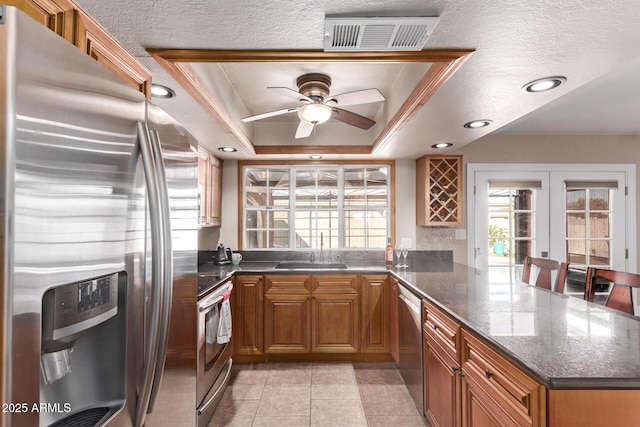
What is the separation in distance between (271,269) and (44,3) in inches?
107

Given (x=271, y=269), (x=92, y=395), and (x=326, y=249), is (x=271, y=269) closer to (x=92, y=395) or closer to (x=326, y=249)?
(x=326, y=249)

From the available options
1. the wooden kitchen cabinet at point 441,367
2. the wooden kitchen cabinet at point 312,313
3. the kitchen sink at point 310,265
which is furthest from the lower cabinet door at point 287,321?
the wooden kitchen cabinet at point 441,367

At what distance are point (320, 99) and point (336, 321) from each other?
6.75 feet

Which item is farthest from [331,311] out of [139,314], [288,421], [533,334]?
[139,314]

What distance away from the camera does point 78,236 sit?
730mm

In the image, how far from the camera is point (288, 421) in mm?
2342

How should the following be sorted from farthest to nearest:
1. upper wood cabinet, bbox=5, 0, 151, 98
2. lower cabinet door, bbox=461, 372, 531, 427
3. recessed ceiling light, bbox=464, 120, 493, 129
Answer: recessed ceiling light, bbox=464, 120, 493, 129
lower cabinet door, bbox=461, 372, 531, 427
upper wood cabinet, bbox=5, 0, 151, 98

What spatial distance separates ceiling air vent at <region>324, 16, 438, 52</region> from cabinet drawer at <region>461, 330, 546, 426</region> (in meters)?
1.25

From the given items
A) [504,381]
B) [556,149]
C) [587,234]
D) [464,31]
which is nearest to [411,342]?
[504,381]

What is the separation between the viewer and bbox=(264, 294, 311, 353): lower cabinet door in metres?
3.30

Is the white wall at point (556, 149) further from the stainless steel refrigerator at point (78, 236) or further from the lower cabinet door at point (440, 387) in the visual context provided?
the stainless steel refrigerator at point (78, 236)

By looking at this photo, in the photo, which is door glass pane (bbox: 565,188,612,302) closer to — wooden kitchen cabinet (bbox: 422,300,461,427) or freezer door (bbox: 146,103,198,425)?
wooden kitchen cabinet (bbox: 422,300,461,427)

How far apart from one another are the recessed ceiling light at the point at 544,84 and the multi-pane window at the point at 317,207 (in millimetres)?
2198

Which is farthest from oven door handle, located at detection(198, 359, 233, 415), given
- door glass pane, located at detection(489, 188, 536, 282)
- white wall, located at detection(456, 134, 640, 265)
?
white wall, located at detection(456, 134, 640, 265)
